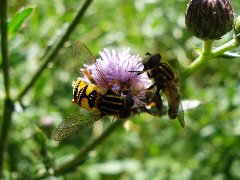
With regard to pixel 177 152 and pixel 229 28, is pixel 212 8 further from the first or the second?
pixel 177 152

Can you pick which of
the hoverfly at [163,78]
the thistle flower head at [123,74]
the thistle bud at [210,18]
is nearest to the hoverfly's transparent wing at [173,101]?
the hoverfly at [163,78]

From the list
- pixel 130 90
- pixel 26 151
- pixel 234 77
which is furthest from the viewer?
pixel 234 77

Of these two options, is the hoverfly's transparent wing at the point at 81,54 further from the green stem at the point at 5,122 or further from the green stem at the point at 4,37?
the green stem at the point at 5,122

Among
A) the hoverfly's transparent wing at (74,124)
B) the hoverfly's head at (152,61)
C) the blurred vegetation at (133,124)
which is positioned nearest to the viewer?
the hoverfly's transparent wing at (74,124)

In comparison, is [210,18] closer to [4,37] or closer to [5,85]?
[4,37]

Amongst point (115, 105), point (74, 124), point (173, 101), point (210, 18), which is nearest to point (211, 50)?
point (210, 18)

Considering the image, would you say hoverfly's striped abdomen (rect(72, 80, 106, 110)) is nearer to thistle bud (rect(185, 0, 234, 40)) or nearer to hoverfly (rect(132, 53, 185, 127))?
hoverfly (rect(132, 53, 185, 127))

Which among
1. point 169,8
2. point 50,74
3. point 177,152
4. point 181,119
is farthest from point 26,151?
point 181,119
